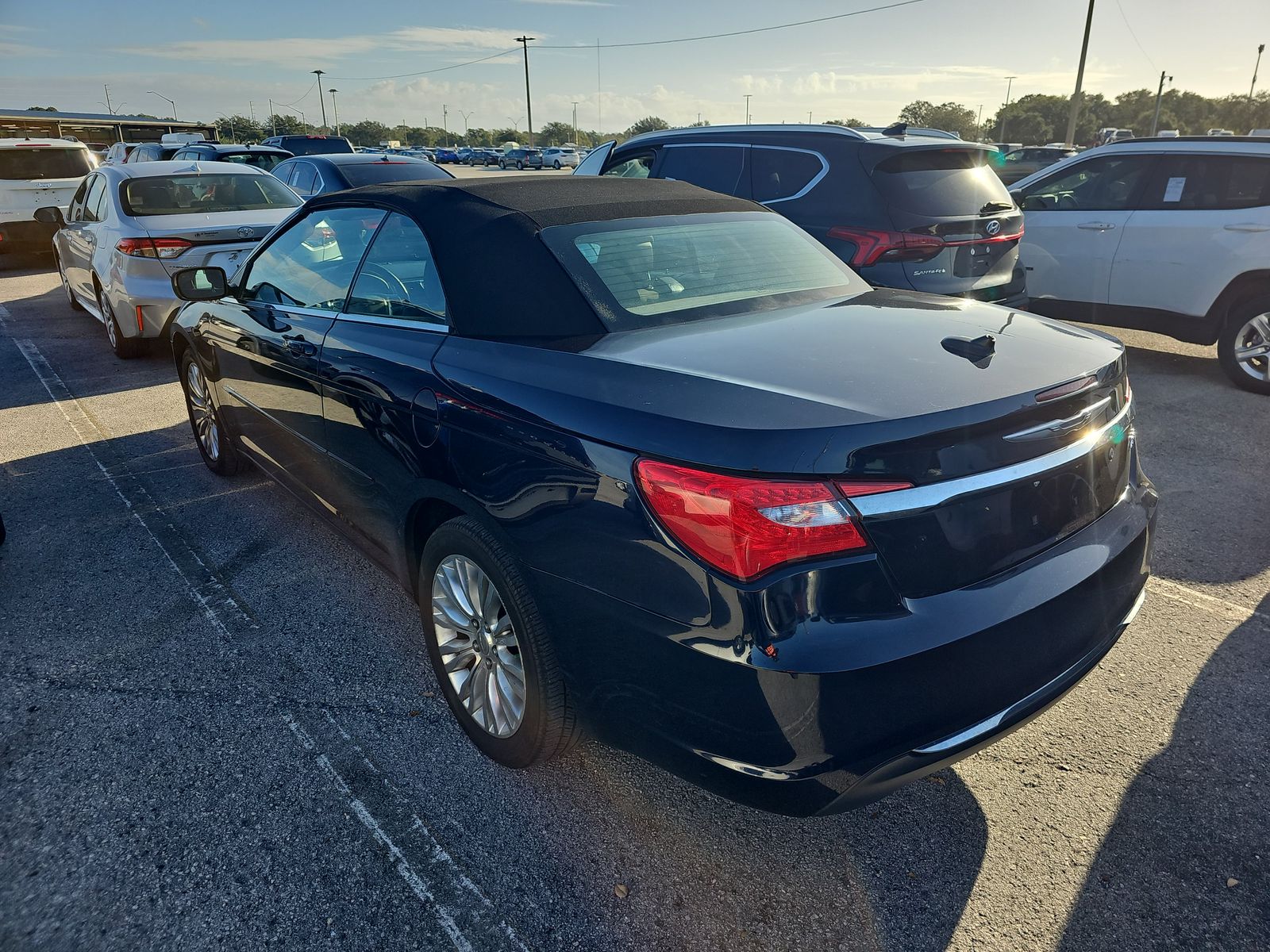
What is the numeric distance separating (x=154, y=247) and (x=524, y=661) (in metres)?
6.53

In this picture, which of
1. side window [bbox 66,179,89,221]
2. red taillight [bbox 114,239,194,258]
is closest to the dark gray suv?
red taillight [bbox 114,239,194,258]

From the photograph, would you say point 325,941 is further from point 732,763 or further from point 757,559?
point 757,559

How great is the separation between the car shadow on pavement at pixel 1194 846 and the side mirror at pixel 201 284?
4.30m

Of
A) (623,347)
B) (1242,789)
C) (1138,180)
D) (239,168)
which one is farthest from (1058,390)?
(239,168)

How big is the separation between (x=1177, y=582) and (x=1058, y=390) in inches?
88.2

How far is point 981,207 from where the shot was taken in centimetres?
561

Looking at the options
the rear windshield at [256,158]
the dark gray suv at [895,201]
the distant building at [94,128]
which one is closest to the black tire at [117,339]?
the dark gray suv at [895,201]

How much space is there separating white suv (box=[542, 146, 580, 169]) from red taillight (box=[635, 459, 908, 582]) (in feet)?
194

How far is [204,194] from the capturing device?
8.03 m

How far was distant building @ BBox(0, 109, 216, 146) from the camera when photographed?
25.7 metres

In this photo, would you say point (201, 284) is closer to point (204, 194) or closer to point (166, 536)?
point (166, 536)

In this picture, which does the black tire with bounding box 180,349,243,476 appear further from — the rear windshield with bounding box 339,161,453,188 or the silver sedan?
the rear windshield with bounding box 339,161,453,188

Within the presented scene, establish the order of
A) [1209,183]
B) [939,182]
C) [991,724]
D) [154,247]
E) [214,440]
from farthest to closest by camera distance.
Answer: [154,247] < [1209,183] < [939,182] < [214,440] < [991,724]

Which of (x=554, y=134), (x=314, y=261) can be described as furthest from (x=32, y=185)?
(x=554, y=134)
